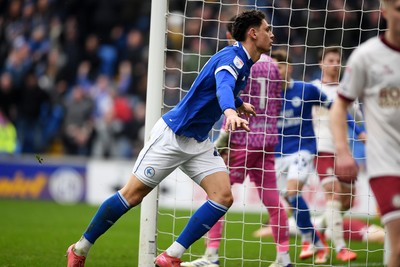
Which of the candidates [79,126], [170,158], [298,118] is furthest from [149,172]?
[79,126]

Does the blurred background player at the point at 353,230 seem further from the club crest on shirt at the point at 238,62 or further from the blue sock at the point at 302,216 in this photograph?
the club crest on shirt at the point at 238,62

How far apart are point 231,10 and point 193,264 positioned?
11.1 metres

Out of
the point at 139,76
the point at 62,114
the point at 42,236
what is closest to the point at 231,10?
the point at 139,76

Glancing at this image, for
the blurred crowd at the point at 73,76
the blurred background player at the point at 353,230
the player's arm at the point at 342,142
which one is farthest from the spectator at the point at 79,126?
the player's arm at the point at 342,142

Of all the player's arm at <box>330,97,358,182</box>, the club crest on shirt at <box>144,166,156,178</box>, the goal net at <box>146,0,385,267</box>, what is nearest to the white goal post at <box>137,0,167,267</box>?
the club crest on shirt at <box>144,166,156,178</box>

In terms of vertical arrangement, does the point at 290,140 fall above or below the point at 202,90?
below

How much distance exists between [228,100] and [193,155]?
861 millimetres

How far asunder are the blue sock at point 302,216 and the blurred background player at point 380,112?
377 centimetres

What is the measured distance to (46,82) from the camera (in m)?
19.2

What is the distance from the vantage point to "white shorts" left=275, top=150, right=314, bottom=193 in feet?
29.2

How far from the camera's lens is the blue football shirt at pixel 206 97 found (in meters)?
6.37

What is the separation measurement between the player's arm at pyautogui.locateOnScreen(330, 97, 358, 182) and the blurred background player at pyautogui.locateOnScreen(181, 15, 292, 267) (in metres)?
3.25

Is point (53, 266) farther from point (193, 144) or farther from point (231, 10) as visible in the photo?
point (231, 10)

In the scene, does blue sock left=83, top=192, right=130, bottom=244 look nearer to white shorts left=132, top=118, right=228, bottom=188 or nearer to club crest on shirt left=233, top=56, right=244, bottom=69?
white shorts left=132, top=118, right=228, bottom=188
